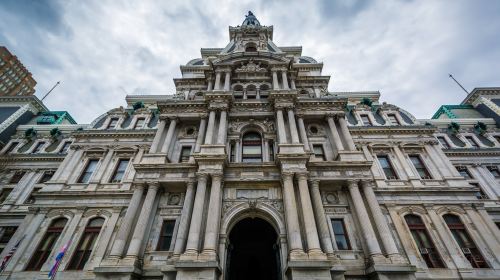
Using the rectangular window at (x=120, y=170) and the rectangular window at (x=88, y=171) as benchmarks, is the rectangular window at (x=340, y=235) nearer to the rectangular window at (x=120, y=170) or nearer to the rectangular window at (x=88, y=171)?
the rectangular window at (x=120, y=170)

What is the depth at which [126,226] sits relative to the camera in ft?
47.0

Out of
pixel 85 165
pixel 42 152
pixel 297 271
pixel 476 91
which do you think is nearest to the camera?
pixel 297 271

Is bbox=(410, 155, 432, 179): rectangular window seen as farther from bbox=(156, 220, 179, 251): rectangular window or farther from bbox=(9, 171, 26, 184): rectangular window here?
bbox=(9, 171, 26, 184): rectangular window

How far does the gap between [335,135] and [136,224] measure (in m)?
15.6

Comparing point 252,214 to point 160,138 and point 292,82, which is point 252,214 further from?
point 292,82

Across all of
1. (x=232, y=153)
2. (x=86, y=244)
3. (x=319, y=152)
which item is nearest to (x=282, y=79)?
(x=319, y=152)

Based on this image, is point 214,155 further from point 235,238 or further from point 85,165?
point 85,165

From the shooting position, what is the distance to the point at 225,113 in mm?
19656

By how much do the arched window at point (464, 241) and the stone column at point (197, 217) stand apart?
17201mm

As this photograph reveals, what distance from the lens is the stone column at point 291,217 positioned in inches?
491

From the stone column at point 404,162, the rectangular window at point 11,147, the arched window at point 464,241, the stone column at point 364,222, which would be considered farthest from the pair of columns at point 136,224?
the rectangular window at point 11,147

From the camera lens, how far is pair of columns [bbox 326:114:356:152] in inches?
712

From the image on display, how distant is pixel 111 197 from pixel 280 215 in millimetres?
13369

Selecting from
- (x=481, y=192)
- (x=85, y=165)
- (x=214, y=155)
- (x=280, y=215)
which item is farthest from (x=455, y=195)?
(x=85, y=165)
